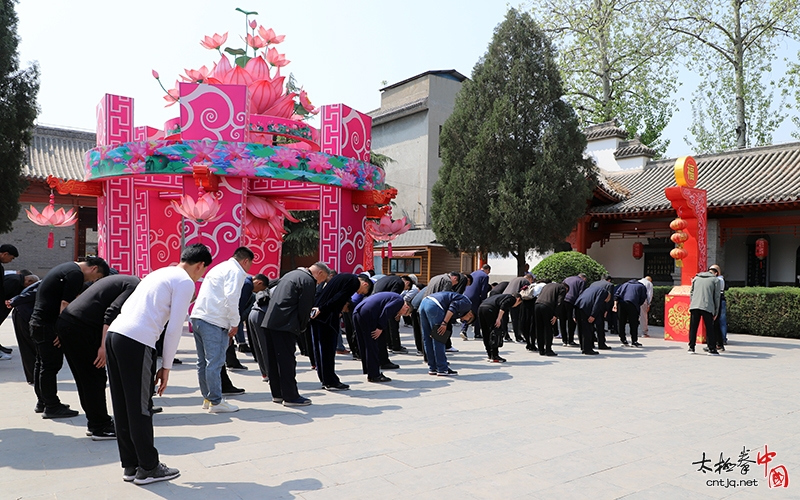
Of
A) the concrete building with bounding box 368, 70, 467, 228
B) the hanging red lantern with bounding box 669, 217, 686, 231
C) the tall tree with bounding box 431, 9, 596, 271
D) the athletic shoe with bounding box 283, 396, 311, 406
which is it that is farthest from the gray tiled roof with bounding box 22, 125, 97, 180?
the hanging red lantern with bounding box 669, 217, 686, 231

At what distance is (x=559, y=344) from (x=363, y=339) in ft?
18.8

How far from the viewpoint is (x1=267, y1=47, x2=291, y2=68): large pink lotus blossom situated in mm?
12250

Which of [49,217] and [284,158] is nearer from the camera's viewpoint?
[284,158]

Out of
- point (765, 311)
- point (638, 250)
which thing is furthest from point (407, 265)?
point (765, 311)

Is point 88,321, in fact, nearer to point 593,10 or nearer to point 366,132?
point 366,132

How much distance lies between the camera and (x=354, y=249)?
450 inches

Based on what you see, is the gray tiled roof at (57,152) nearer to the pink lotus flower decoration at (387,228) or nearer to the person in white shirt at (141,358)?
the pink lotus flower decoration at (387,228)

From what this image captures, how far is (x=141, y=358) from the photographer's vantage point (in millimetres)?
3752

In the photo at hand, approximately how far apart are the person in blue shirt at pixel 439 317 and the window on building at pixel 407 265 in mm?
16204

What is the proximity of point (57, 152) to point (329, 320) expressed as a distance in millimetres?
19673

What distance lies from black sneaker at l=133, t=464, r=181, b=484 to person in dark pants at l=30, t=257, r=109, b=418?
2.07m

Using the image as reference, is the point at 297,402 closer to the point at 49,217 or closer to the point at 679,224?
the point at 49,217

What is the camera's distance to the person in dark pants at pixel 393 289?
8.94 metres

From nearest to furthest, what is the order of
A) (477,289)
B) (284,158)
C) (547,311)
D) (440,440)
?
(440,440), (547,311), (284,158), (477,289)
